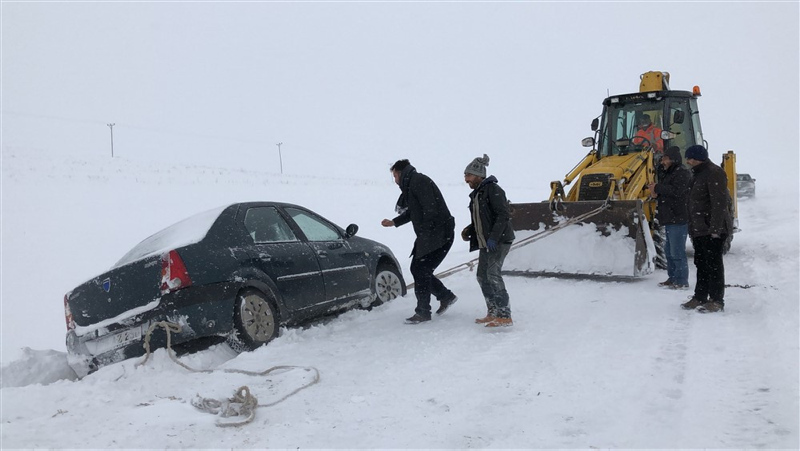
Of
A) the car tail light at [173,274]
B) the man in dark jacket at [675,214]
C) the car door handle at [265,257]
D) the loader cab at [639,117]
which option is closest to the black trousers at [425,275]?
the car door handle at [265,257]

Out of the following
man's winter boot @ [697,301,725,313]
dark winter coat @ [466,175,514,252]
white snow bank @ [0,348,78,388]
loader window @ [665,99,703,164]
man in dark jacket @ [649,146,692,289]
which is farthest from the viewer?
loader window @ [665,99,703,164]

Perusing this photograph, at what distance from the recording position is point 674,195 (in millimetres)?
7582

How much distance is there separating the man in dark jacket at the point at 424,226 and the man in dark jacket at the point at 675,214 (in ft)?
10.6

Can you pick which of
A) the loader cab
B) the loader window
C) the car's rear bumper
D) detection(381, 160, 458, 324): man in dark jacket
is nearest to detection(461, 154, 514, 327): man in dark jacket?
detection(381, 160, 458, 324): man in dark jacket

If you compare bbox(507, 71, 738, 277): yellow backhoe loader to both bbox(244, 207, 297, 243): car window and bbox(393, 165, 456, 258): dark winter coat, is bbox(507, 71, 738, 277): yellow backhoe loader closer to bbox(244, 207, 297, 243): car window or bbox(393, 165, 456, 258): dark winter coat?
bbox(393, 165, 456, 258): dark winter coat

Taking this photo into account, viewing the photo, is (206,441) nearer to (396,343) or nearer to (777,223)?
(396,343)

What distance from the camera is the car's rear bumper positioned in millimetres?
4781

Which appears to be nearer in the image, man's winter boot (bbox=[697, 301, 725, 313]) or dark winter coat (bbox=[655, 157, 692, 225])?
man's winter boot (bbox=[697, 301, 725, 313])

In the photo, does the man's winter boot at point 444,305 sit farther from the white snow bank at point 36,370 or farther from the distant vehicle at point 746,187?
the distant vehicle at point 746,187

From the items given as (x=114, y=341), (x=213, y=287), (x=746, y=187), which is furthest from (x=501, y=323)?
(x=746, y=187)

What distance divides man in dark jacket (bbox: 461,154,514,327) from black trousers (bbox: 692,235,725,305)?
2093 mm

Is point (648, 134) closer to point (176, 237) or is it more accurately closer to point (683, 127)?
point (683, 127)

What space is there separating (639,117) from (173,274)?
8.43 m

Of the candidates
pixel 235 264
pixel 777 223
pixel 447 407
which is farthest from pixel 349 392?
pixel 777 223
